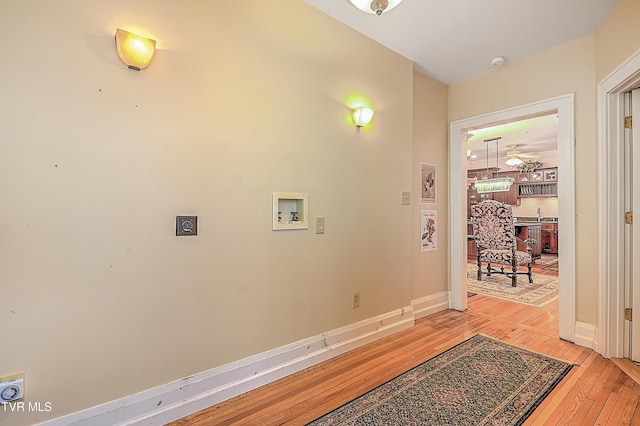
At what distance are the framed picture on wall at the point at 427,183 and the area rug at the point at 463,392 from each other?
64.2 inches

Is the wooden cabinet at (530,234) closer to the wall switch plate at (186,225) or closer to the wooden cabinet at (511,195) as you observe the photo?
the wooden cabinet at (511,195)

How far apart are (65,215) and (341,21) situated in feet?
7.83

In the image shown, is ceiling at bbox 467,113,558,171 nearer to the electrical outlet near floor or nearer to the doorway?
the doorway

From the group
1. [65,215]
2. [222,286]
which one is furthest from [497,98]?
[65,215]

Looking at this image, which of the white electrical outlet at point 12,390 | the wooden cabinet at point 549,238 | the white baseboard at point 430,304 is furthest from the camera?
the wooden cabinet at point 549,238

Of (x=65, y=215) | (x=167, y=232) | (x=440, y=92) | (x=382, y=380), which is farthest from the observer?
(x=440, y=92)

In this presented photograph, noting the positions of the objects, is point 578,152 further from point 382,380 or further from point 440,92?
point 382,380

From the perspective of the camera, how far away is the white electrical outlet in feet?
4.14

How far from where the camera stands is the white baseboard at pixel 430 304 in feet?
10.7

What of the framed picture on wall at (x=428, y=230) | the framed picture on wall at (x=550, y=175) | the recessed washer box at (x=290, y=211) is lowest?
the framed picture on wall at (x=428, y=230)

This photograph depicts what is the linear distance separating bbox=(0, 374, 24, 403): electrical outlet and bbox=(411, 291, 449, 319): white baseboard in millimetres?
3019

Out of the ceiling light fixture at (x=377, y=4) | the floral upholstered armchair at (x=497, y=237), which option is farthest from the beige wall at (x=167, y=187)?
the floral upholstered armchair at (x=497, y=237)

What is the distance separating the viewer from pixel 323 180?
7.71ft

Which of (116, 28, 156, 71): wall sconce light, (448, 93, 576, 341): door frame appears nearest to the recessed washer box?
(116, 28, 156, 71): wall sconce light
